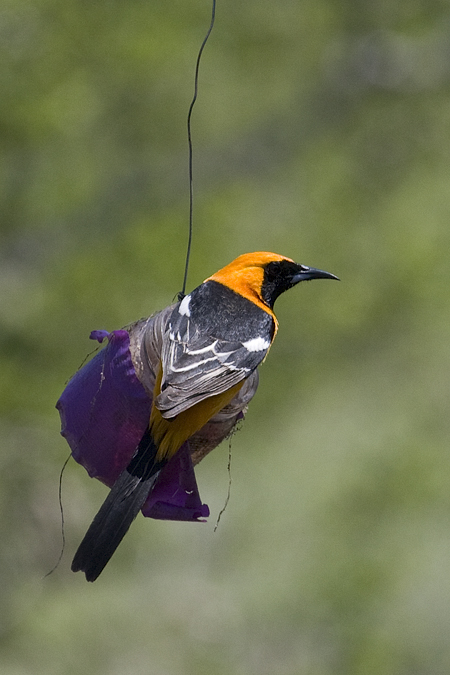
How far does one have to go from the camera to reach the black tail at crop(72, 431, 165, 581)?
3.01 m

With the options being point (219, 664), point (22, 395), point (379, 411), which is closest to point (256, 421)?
point (379, 411)

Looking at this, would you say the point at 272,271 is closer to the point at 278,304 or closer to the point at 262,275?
the point at 262,275

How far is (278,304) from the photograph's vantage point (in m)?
11.4

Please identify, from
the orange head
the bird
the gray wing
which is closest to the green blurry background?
the orange head

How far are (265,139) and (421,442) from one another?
571 cm

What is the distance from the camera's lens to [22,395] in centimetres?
820

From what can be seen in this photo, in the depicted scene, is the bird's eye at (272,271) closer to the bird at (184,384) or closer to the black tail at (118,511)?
the bird at (184,384)

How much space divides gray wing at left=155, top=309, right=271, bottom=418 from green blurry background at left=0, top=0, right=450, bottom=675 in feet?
13.7

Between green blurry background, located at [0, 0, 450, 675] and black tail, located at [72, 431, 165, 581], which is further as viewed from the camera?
green blurry background, located at [0, 0, 450, 675]

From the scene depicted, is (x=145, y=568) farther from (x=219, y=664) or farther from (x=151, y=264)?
(x=151, y=264)

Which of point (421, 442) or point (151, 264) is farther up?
point (151, 264)

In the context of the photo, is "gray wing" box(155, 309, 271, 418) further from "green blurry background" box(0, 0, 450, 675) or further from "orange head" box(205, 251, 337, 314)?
"green blurry background" box(0, 0, 450, 675)

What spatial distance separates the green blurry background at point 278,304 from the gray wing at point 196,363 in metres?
4.16

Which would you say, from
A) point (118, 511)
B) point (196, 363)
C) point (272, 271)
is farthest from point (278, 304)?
point (118, 511)
